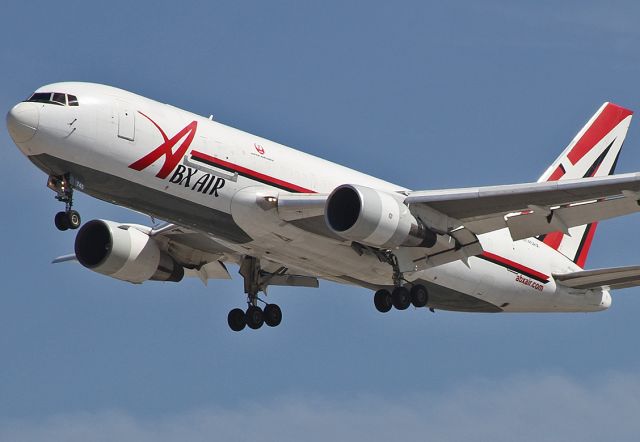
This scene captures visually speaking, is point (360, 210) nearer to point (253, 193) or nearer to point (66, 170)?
point (253, 193)

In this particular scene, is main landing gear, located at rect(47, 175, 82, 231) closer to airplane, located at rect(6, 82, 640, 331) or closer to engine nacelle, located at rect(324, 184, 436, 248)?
airplane, located at rect(6, 82, 640, 331)

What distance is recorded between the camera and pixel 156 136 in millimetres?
39438

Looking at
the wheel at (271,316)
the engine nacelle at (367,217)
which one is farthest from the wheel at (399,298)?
the wheel at (271,316)

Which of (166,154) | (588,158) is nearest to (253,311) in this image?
(166,154)

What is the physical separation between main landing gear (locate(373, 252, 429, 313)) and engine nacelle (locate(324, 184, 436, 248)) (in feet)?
6.60

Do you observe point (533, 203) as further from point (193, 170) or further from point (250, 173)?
point (193, 170)

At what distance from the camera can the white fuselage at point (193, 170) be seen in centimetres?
3875

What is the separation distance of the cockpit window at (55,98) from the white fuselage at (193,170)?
0.20m

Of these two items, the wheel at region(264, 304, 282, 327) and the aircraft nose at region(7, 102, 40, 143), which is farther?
the wheel at region(264, 304, 282, 327)

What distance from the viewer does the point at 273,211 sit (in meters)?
40.3

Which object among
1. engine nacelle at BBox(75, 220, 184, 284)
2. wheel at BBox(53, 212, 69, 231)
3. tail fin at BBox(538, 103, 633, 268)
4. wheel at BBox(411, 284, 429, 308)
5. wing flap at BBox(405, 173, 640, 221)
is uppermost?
tail fin at BBox(538, 103, 633, 268)

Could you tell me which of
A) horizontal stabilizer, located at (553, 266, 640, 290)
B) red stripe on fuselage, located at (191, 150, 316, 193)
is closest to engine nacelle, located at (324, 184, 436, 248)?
red stripe on fuselage, located at (191, 150, 316, 193)

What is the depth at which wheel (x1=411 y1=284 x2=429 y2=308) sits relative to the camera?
4312 centimetres

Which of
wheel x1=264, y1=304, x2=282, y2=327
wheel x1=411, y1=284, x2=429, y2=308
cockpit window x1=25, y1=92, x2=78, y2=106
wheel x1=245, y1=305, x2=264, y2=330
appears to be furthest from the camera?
wheel x1=264, y1=304, x2=282, y2=327
